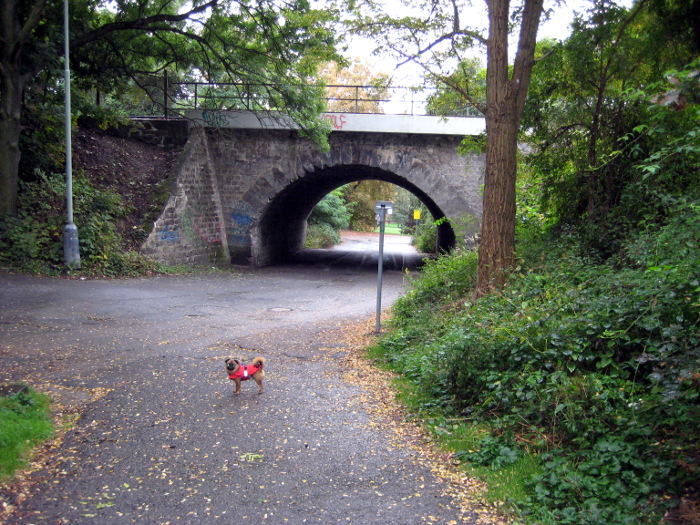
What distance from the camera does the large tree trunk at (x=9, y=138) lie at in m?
12.4

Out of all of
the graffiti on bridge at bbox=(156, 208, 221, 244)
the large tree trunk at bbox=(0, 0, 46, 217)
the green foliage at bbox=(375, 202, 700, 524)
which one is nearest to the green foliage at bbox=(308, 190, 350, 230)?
the graffiti on bridge at bbox=(156, 208, 221, 244)

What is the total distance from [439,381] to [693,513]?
2828mm

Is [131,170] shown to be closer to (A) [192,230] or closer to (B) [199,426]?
(A) [192,230]

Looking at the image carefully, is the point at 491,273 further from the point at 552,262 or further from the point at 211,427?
the point at 211,427

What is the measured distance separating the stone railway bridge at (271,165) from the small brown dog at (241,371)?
36.4 feet

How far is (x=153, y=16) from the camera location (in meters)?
13.4

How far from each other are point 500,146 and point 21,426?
20.3ft

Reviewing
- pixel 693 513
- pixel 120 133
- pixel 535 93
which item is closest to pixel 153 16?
pixel 120 133

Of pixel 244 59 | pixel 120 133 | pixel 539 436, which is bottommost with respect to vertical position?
pixel 539 436

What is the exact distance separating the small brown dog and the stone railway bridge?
11103mm

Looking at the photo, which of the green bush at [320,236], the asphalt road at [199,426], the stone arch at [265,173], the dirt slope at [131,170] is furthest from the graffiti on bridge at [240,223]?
the green bush at [320,236]

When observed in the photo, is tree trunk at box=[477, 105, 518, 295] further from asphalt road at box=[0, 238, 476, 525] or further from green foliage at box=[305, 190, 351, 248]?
green foliage at box=[305, 190, 351, 248]

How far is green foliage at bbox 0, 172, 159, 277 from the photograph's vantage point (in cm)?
1227

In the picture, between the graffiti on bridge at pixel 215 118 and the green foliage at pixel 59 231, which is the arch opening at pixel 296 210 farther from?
the green foliage at pixel 59 231
